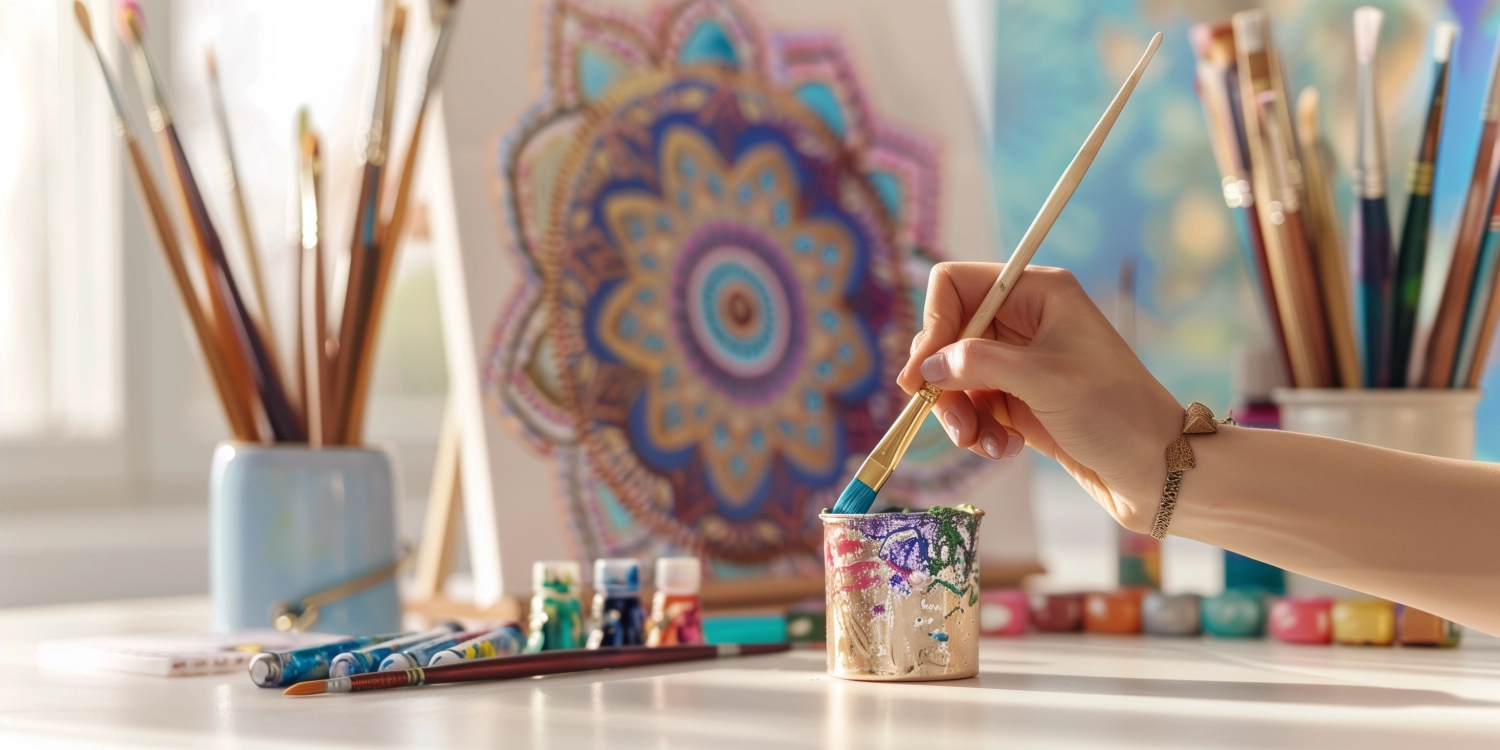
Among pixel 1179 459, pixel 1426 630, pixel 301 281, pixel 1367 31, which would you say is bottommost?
pixel 1426 630

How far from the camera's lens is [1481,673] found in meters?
0.68

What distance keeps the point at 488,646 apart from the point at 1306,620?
18.5 inches

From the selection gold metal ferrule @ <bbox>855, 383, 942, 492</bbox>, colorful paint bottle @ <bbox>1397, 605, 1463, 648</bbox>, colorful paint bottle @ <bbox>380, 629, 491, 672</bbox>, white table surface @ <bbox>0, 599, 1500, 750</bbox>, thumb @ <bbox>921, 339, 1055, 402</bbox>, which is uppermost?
thumb @ <bbox>921, 339, 1055, 402</bbox>

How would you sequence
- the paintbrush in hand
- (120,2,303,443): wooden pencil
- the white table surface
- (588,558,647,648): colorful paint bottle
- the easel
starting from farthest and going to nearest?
the easel < (120,2,303,443): wooden pencil < (588,558,647,648): colorful paint bottle < the paintbrush in hand < the white table surface

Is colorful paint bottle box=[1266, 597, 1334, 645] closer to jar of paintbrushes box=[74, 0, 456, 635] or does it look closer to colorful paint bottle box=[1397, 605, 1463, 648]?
colorful paint bottle box=[1397, 605, 1463, 648]

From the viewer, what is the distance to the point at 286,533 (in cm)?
83

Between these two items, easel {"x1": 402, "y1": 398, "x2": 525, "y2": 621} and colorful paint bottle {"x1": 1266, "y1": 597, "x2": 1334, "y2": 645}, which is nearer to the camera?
colorful paint bottle {"x1": 1266, "y1": 597, "x2": 1334, "y2": 645}

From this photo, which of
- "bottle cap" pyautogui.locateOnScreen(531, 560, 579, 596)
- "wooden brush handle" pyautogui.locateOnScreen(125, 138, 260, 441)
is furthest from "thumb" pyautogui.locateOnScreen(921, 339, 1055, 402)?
"wooden brush handle" pyautogui.locateOnScreen(125, 138, 260, 441)

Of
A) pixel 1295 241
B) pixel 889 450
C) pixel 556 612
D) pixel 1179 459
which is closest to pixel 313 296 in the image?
pixel 556 612

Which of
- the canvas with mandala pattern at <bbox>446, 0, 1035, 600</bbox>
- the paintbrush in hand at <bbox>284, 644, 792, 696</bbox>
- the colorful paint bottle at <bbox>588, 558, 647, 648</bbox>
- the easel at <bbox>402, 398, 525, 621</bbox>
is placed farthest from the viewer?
the easel at <bbox>402, 398, 525, 621</bbox>

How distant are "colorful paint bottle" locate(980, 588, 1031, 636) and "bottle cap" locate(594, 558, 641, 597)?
0.78 ft

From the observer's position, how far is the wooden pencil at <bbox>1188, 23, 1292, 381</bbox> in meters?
0.92

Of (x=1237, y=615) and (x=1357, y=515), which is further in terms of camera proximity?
(x=1237, y=615)

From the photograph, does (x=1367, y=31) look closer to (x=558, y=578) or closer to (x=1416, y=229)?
(x=1416, y=229)
